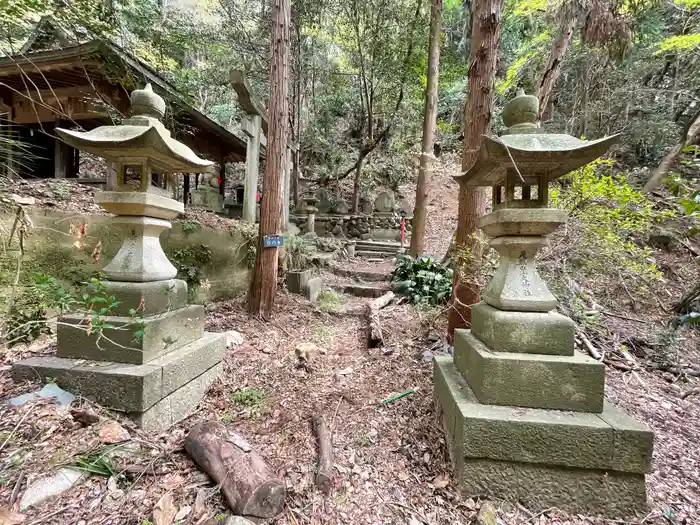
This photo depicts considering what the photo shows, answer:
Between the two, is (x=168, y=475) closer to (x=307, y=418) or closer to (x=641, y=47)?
(x=307, y=418)

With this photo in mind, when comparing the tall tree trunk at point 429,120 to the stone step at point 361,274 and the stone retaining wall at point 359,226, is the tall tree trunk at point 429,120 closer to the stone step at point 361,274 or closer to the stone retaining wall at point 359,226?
the stone step at point 361,274

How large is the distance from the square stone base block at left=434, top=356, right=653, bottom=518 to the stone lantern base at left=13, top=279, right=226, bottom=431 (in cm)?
190

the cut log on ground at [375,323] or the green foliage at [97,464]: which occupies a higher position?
the cut log on ground at [375,323]

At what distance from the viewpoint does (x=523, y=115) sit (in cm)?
209

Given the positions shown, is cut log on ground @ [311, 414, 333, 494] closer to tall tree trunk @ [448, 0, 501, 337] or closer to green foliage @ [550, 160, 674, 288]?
tall tree trunk @ [448, 0, 501, 337]

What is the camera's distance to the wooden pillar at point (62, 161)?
7777 mm

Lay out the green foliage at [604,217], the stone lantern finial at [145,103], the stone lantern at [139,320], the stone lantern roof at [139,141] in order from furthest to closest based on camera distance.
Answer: the green foliage at [604,217] → the stone lantern finial at [145,103] → the stone lantern roof at [139,141] → the stone lantern at [139,320]

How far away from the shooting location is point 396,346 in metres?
3.67

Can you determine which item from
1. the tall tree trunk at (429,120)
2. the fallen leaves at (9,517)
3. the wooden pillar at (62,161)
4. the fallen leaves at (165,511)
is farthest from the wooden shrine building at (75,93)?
the tall tree trunk at (429,120)

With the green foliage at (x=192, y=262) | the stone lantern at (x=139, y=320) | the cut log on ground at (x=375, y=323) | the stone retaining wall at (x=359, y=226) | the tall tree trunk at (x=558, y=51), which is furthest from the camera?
the stone retaining wall at (x=359, y=226)

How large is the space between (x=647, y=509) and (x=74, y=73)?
9.52 metres

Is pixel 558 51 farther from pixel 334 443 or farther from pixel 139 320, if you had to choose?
pixel 139 320

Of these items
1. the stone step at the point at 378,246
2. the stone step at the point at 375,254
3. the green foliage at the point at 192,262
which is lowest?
the green foliage at the point at 192,262

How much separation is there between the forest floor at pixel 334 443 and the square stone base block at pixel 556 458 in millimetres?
77
